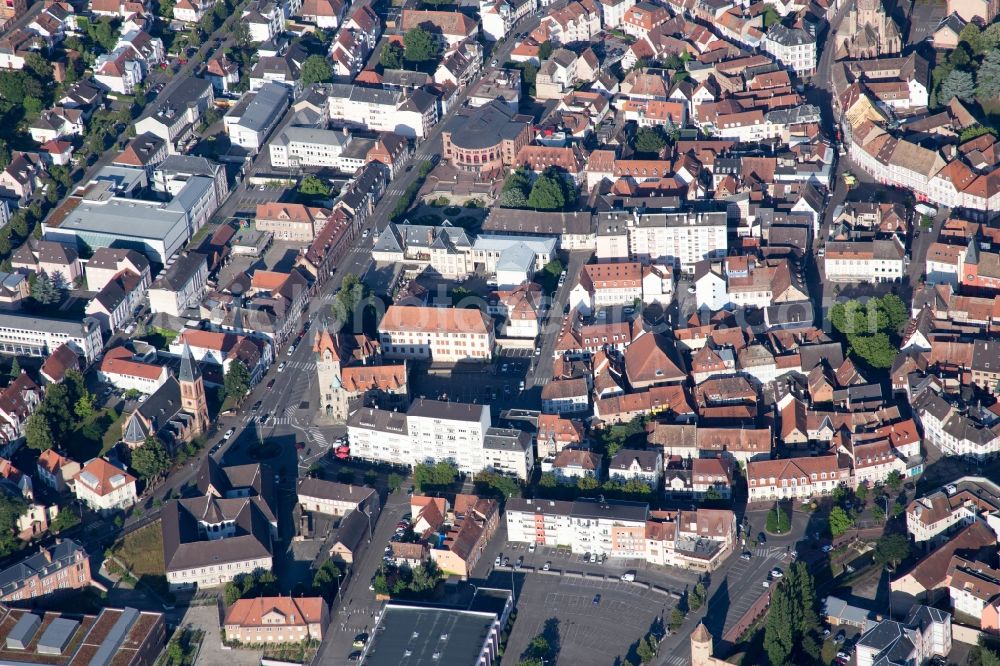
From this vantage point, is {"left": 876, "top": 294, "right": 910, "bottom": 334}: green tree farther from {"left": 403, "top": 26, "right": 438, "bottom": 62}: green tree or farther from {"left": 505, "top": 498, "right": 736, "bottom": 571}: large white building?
{"left": 403, "top": 26, "right": 438, "bottom": 62}: green tree

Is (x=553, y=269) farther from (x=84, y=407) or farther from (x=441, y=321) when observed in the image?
(x=84, y=407)

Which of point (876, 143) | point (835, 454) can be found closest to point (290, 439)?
point (835, 454)

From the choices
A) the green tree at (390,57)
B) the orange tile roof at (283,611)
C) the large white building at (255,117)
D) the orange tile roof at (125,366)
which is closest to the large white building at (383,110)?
the large white building at (255,117)

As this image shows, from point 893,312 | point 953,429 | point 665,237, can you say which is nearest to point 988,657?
point 953,429

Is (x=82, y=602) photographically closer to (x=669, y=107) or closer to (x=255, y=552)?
(x=255, y=552)

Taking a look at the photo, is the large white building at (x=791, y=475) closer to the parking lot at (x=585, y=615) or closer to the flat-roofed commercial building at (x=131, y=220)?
the parking lot at (x=585, y=615)
